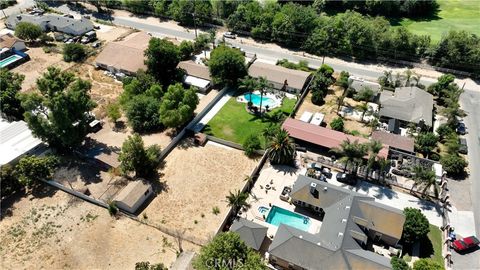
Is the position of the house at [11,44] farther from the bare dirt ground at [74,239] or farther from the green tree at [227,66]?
the bare dirt ground at [74,239]

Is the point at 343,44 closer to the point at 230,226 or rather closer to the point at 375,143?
the point at 375,143

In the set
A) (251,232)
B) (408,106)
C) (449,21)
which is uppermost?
(449,21)

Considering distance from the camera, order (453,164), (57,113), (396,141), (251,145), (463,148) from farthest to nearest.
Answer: (463,148) → (396,141) → (251,145) → (453,164) → (57,113)

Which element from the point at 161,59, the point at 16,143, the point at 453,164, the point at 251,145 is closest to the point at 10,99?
the point at 16,143

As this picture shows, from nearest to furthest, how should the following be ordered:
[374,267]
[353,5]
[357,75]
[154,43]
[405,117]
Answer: [374,267], [405,117], [154,43], [357,75], [353,5]

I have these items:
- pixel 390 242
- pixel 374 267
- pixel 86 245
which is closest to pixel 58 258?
pixel 86 245

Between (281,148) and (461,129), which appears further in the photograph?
(461,129)

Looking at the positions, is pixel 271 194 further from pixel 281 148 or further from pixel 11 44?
pixel 11 44
